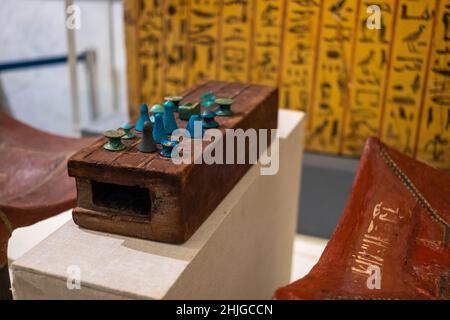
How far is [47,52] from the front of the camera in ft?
16.1

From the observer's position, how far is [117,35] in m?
5.12

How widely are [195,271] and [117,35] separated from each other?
4.25 meters

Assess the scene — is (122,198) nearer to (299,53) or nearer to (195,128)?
(195,128)

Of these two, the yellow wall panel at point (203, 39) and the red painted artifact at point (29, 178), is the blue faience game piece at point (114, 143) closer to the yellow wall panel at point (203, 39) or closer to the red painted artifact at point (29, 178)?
the red painted artifact at point (29, 178)

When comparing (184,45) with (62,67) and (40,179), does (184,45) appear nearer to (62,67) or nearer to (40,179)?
(40,179)

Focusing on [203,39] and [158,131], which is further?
[203,39]

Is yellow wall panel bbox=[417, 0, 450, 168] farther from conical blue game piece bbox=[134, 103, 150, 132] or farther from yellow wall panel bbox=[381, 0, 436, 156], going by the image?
conical blue game piece bbox=[134, 103, 150, 132]

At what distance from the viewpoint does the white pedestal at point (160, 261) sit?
1.13 metres

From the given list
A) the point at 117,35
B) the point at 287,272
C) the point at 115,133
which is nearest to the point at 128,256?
the point at 115,133

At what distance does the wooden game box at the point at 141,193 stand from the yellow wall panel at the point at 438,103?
59.5 inches

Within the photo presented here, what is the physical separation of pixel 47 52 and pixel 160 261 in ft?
13.8

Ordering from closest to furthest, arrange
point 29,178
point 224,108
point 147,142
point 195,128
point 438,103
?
point 147,142 → point 195,128 → point 224,108 → point 29,178 → point 438,103

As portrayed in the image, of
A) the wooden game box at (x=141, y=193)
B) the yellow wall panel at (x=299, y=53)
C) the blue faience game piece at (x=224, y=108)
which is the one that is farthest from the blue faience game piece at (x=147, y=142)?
the yellow wall panel at (x=299, y=53)

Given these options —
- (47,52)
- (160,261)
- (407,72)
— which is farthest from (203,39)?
(47,52)
